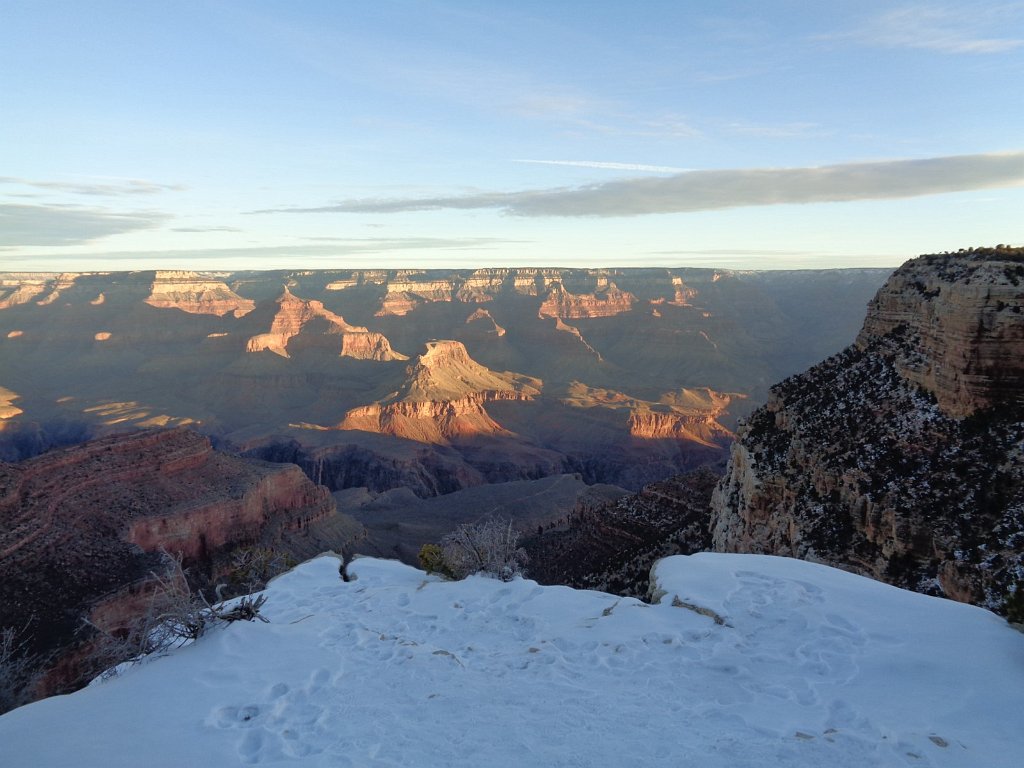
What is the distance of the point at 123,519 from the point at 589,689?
37.0 meters

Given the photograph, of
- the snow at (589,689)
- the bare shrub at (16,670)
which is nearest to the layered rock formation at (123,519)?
the bare shrub at (16,670)

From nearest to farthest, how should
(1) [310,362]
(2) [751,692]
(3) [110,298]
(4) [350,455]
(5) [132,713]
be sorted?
1. (5) [132,713]
2. (2) [751,692]
3. (4) [350,455]
4. (1) [310,362]
5. (3) [110,298]

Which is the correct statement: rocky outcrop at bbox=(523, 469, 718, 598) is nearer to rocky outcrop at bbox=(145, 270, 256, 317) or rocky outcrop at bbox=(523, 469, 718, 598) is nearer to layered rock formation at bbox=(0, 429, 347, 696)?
layered rock formation at bbox=(0, 429, 347, 696)

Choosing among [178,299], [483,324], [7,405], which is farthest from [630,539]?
[178,299]

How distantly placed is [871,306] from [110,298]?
210700 millimetres

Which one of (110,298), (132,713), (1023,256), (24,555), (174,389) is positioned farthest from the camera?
(110,298)

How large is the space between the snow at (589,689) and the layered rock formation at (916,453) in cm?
804

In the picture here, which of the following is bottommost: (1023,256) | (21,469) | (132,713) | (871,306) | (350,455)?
(350,455)

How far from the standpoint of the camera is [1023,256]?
2247 centimetres

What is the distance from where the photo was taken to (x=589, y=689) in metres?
8.56

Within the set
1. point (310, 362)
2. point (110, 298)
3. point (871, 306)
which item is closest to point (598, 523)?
point (871, 306)

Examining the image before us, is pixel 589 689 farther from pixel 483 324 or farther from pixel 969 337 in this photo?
pixel 483 324

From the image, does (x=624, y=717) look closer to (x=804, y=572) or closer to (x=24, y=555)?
(x=804, y=572)

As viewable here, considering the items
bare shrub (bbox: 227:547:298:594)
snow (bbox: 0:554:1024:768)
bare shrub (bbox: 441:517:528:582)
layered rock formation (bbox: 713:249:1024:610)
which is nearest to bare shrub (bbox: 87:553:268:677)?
snow (bbox: 0:554:1024:768)
